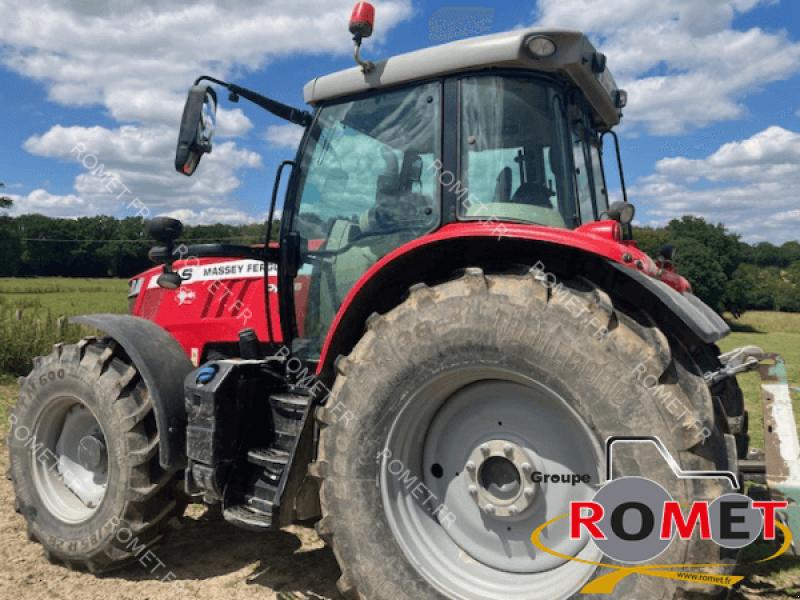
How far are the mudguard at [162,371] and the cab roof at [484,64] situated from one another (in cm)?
163

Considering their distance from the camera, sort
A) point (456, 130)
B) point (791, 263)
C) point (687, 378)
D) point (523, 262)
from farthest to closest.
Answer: point (791, 263) → point (456, 130) → point (523, 262) → point (687, 378)

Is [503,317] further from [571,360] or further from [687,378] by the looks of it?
[687,378]

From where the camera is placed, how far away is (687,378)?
2.28 metres

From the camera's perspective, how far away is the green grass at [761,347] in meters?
7.72

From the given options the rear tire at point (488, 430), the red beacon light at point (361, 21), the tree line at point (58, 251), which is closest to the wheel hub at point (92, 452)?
the rear tire at point (488, 430)

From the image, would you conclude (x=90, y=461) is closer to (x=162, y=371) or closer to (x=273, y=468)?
(x=162, y=371)

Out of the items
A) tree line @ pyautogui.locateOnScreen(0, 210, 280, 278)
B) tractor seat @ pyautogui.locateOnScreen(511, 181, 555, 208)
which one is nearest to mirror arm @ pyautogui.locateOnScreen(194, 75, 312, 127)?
tractor seat @ pyautogui.locateOnScreen(511, 181, 555, 208)

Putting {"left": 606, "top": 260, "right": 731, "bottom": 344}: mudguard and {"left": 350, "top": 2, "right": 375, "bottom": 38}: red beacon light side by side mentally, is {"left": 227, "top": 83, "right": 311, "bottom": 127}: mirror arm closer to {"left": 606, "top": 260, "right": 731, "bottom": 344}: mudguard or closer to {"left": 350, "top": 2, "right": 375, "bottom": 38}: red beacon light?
{"left": 350, "top": 2, "right": 375, "bottom": 38}: red beacon light

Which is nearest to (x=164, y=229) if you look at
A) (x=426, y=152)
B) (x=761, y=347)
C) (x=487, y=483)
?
(x=426, y=152)

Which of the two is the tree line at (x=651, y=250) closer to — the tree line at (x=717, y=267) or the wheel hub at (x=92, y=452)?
the tree line at (x=717, y=267)

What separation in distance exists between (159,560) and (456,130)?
2905 millimetres

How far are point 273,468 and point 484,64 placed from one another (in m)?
2.19

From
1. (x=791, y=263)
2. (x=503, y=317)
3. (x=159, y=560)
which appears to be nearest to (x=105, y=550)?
(x=159, y=560)

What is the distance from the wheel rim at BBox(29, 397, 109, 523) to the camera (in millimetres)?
3816
